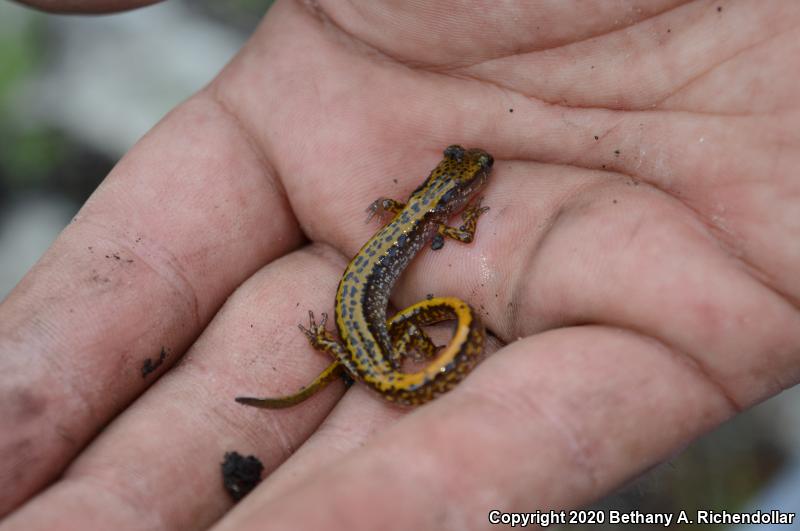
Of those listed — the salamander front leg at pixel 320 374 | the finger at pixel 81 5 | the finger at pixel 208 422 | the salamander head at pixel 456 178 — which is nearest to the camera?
the finger at pixel 208 422

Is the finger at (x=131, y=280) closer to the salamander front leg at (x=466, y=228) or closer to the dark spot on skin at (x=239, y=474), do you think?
the dark spot on skin at (x=239, y=474)

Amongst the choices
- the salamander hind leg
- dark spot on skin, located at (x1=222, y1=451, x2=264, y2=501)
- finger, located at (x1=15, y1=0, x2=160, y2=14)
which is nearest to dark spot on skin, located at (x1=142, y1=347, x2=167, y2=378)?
dark spot on skin, located at (x1=222, y1=451, x2=264, y2=501)

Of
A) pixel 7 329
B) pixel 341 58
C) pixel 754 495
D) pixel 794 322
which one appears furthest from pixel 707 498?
pixel 7 329

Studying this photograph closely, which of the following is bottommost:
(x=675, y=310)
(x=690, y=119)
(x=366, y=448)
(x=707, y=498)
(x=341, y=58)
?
(x=707, y=498)

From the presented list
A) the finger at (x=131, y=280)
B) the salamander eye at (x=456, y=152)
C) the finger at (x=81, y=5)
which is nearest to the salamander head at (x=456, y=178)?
the salamander eye at (x=456, y=152)

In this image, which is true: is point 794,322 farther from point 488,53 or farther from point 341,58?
point 341,58

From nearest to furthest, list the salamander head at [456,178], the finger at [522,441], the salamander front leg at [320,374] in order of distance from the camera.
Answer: the finger at [522,441] → the salamander front leg at [320,374] → the salamander head at [456,178]

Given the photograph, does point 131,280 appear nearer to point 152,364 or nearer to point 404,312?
point 152,364
